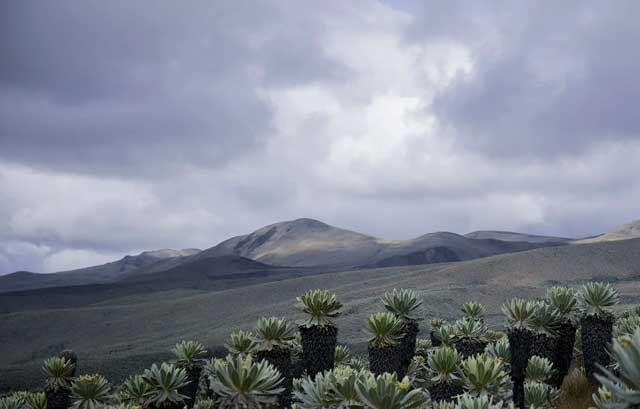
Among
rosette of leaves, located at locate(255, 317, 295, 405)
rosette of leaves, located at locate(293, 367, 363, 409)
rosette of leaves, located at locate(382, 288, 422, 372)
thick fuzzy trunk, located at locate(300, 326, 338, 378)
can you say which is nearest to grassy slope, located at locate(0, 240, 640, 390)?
rosette of leaves, located at locate(382, 288, 422, 372)

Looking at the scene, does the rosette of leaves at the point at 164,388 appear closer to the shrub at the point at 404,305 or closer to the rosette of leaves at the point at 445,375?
the rosette of leaves at the point at 445,375

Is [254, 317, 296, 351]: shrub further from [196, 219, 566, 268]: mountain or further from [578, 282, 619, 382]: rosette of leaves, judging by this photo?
[196, 219, 566, 268]: mountain

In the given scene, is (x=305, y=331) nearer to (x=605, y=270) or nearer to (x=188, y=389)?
(x=188, y=389)

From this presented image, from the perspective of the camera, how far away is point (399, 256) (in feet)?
430

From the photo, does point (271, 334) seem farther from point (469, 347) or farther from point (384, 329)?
point (469, 347)

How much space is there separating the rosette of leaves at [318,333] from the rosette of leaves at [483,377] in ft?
7.08

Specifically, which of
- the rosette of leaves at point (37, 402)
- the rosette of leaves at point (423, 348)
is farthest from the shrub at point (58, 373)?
the rosette of leaves at point (423, 348)

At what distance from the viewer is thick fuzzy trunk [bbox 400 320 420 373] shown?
28.1ft

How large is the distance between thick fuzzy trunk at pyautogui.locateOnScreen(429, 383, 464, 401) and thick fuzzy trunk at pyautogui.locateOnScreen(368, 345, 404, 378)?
1033 mm

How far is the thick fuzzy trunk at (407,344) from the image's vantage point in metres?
8.57

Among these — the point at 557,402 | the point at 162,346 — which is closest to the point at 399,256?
the point at 162,346

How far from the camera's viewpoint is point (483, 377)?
6.60 m

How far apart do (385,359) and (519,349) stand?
79.7 inches

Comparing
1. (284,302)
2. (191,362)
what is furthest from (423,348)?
(284,302)
